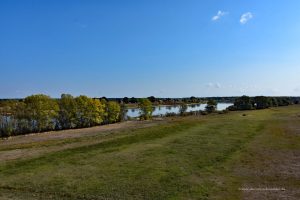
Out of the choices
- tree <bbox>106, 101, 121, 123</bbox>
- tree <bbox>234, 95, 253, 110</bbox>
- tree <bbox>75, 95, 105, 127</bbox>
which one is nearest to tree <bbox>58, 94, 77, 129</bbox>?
tree <bbox>75, 95, 105, 127</bbox>

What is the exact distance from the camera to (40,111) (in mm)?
69312

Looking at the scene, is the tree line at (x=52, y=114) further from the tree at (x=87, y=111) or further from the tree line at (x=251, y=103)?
the tree line at (x=251, y=103)

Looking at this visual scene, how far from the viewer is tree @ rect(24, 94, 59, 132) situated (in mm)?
68938

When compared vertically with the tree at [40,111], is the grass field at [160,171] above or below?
below

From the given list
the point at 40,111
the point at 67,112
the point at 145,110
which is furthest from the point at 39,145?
the point at 145,110

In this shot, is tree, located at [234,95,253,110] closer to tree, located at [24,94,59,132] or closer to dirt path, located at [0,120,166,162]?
tree, located at [24,94,59,132]

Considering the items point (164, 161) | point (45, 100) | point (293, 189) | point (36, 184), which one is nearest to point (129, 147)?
point (164, 161)

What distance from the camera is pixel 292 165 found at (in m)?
18.6

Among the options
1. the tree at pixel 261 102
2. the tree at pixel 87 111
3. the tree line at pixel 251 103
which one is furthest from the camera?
the tree at pixel 261 102

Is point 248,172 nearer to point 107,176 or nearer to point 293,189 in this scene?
point 293,189

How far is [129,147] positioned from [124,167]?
23.8 feet

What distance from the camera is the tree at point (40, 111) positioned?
226ft

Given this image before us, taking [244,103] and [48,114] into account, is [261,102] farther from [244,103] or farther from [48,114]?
[48,114]

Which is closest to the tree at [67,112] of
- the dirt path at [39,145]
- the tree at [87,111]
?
the tree at [87,111]
